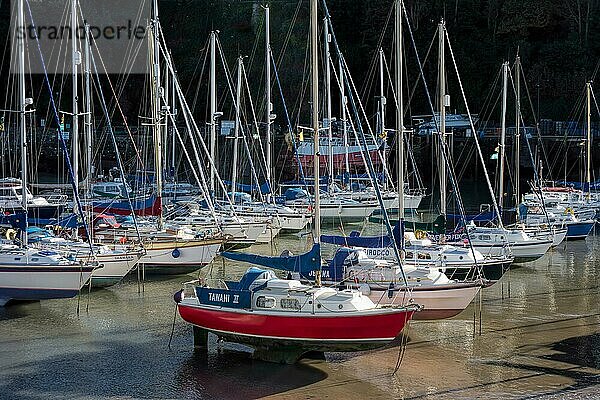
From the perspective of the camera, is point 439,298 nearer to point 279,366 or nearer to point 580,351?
point 580,351

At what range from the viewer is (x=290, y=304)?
20547 mm

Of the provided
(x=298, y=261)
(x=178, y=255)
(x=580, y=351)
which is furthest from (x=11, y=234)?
(x=580, y=351)

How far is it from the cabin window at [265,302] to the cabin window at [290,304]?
225 millimetres

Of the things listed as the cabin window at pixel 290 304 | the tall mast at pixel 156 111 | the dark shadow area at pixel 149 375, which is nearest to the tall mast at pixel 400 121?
the cabin window at pixel 290 304

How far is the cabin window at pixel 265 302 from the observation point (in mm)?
20734

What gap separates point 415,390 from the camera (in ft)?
63.5

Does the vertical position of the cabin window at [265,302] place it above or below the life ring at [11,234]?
below

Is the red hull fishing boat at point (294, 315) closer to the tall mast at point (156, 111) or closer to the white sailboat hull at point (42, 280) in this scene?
the white sailboat hull at point (42, 280)

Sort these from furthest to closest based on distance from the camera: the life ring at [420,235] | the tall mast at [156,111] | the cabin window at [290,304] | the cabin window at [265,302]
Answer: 1. the tall mast at [156,111]
2. the life ring at [420,235]
3. the cabin window at [265,302]
4. the cabin window at [290,304]

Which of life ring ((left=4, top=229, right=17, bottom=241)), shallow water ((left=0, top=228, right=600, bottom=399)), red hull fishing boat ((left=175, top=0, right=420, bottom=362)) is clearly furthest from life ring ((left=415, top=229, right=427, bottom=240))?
life ring ((left=4, top=229, right=17, bottom=241))

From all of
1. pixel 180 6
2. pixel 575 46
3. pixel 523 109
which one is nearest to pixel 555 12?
pixel 575 46

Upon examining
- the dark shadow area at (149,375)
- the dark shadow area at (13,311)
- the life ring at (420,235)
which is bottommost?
the dark shadow area at (149,375)

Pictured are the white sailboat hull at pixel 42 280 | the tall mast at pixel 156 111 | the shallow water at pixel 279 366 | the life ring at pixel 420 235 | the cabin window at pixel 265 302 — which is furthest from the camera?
the tall mast at pixel 156 111

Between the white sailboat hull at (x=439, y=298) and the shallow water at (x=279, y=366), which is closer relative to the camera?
the shallow water at (x=279, y=366)
